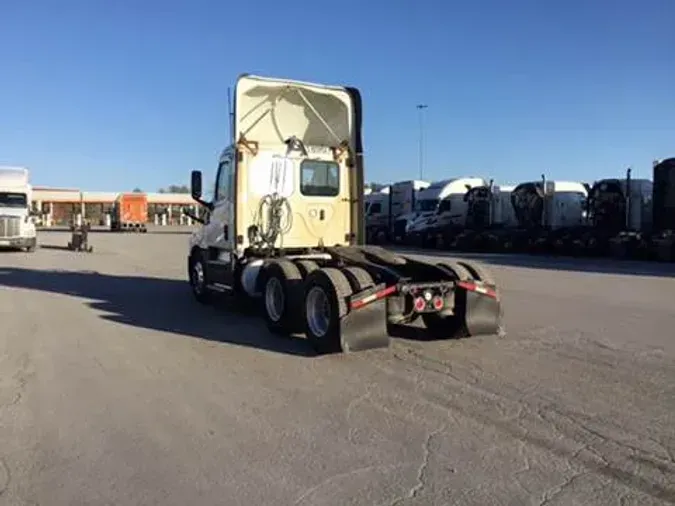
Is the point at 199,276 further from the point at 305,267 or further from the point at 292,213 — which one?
the point at 305,267

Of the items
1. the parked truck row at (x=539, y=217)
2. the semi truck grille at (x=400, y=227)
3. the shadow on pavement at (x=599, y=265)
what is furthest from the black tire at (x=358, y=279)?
the semi truck grille at (x=400, y=227)

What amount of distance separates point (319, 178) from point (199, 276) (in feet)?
10.7

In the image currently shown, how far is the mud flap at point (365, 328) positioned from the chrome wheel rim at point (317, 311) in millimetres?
514

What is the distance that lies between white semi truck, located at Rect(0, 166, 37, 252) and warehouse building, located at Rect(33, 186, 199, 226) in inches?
2295

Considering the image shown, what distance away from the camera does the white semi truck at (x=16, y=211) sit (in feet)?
105

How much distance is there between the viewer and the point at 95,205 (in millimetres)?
103188

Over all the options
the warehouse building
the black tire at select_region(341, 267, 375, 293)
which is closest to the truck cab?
the black tire at select_region(341, 267, 375, 293)

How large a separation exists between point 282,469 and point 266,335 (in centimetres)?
567

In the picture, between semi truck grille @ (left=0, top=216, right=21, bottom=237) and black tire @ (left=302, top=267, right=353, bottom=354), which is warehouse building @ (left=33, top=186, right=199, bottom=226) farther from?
black tire @ (left=302, top=267, right=353, bottom=354)

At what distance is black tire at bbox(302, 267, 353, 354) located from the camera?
29.7 feet

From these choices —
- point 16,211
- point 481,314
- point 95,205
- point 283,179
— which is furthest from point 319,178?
point 95,205

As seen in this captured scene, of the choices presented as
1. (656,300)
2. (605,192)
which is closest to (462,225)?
(605,192)

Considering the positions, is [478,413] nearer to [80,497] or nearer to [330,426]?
[330,426]

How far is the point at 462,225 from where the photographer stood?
40.3m
